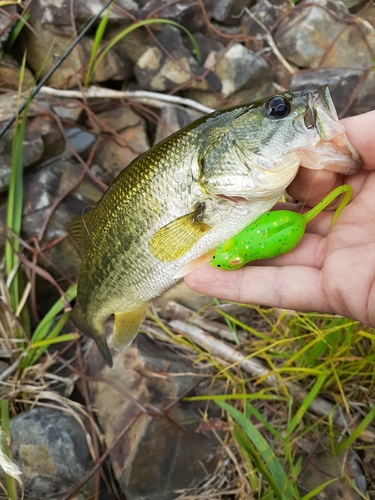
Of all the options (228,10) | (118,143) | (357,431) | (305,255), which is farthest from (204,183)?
(228,10)

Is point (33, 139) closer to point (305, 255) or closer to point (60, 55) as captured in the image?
point (60, 55)

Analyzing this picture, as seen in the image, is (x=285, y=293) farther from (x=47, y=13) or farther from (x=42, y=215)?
(x=47, y=13)

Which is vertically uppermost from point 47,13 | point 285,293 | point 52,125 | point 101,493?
point 47,13

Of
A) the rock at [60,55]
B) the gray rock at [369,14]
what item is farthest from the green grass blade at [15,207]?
the gray rock at [369,14]

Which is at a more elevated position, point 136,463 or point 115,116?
point 115,116

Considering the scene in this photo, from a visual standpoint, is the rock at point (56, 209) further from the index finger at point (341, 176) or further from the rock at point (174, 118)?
the index finger at point (341, 176)

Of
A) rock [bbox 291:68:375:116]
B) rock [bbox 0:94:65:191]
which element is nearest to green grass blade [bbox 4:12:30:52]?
rock [bbox 0:94:65:191]

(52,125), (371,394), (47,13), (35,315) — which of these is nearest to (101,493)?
(35,315)
